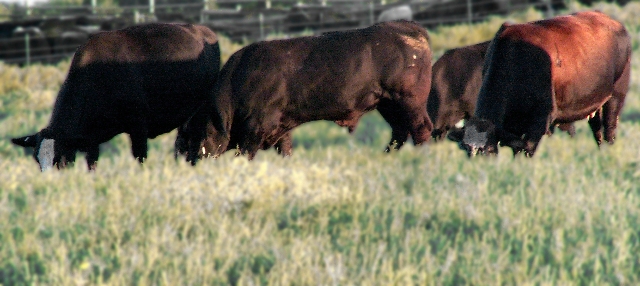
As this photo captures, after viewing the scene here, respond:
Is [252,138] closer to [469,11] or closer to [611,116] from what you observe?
[611,116]

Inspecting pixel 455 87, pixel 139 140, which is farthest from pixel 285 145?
pixel 455 87

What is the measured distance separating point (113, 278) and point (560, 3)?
343 ft

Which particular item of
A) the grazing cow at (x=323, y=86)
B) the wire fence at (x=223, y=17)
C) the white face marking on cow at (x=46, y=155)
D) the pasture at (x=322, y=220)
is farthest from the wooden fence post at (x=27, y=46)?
the pasture at (x=322, y=220)

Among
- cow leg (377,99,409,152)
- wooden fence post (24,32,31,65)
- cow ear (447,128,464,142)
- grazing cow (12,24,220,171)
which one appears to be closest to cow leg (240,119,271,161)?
grazing cow (12,24,220,171)

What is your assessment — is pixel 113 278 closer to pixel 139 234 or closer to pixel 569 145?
pixel 139 234

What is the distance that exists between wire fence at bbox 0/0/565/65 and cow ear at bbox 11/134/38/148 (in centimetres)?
36

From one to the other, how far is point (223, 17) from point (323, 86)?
36.0 inches

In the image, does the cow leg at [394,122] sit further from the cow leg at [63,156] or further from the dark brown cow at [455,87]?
the cow leg at [63,156]

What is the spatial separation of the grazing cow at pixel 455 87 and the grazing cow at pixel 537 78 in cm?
26

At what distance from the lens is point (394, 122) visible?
156cm

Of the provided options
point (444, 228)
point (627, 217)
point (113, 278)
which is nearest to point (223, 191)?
point (113, 278)

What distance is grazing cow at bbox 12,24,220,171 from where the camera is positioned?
149 centimetres

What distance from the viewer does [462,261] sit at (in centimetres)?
12112

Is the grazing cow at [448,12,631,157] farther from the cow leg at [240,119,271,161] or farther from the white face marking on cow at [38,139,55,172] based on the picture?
the white face marking on cow at [38,139,55,172]
